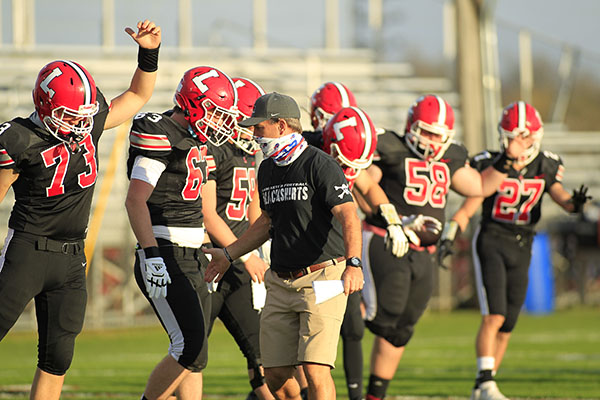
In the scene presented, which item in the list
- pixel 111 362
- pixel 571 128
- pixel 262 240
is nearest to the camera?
pixel 262 240

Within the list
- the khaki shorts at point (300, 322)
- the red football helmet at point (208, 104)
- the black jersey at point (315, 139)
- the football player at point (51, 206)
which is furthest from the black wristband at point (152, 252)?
the black jersey at point (315, 139)

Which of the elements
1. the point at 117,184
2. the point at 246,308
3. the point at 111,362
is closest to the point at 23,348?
the point at 111,362

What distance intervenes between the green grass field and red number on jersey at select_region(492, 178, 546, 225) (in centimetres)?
135

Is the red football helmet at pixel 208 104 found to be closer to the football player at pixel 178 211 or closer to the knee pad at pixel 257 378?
the football player at pixel 178 211

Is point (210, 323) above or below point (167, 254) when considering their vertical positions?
below

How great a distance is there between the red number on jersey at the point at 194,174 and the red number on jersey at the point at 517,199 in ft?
10.0

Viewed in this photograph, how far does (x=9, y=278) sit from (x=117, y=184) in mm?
11296

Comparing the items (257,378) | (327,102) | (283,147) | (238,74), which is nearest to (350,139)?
(283,147)

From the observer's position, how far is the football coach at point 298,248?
4953mm

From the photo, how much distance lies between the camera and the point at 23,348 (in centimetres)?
1245

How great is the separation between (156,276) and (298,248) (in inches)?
29.4

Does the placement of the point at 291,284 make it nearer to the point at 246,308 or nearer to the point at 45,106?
the point at 246,308

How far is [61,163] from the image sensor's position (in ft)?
16.4

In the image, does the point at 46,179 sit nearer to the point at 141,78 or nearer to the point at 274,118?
the point at 141,78
